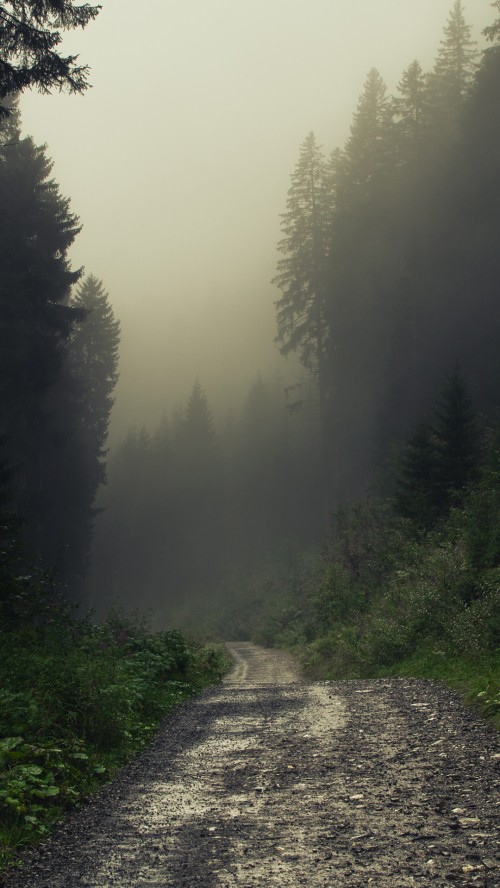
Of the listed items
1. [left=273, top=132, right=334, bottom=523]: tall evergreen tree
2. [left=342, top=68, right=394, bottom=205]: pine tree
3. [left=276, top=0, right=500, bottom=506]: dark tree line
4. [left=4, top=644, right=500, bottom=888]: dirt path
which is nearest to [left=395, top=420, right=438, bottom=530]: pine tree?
[left=4, top=644, right=500, bottom=888]: dirt path

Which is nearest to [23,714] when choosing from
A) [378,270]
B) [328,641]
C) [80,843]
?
[80,843]

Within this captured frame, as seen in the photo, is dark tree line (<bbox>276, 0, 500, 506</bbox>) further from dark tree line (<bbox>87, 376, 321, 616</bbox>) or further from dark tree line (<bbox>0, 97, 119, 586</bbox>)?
dark tree line (<bbox>0, 97, 119, 586</bbox>)

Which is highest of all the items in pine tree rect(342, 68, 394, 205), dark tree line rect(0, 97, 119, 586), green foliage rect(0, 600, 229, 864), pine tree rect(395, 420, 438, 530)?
pine tree rect(342, 68, 394, 205)

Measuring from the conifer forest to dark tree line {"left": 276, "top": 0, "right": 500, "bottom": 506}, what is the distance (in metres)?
0.17

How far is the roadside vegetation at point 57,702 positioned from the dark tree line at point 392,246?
29.6 m

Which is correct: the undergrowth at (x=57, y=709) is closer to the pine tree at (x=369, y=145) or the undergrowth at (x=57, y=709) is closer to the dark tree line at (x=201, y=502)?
the pine tree at (x=369, y=145)

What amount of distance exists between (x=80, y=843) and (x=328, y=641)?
1754 cm

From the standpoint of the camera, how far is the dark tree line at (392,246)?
43.8 m

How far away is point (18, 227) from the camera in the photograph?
3206cm

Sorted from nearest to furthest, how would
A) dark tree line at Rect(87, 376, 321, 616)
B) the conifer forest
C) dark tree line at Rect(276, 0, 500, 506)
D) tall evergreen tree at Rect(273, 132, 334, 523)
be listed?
1. the conifer forest
2. dark tree line at Rect(276, 0, 500, 506)
3. tall evergreen tree at Rect(273, 132, 334, 523)
4. dark tree line at Rect(87, 376, 321, 616)

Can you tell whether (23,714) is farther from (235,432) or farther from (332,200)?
(235,432)

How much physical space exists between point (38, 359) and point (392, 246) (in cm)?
2932

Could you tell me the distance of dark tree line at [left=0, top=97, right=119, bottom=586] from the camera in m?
29.4

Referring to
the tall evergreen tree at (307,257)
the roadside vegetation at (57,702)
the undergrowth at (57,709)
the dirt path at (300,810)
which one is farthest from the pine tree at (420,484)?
the tall evergreen tree at (307,257)
